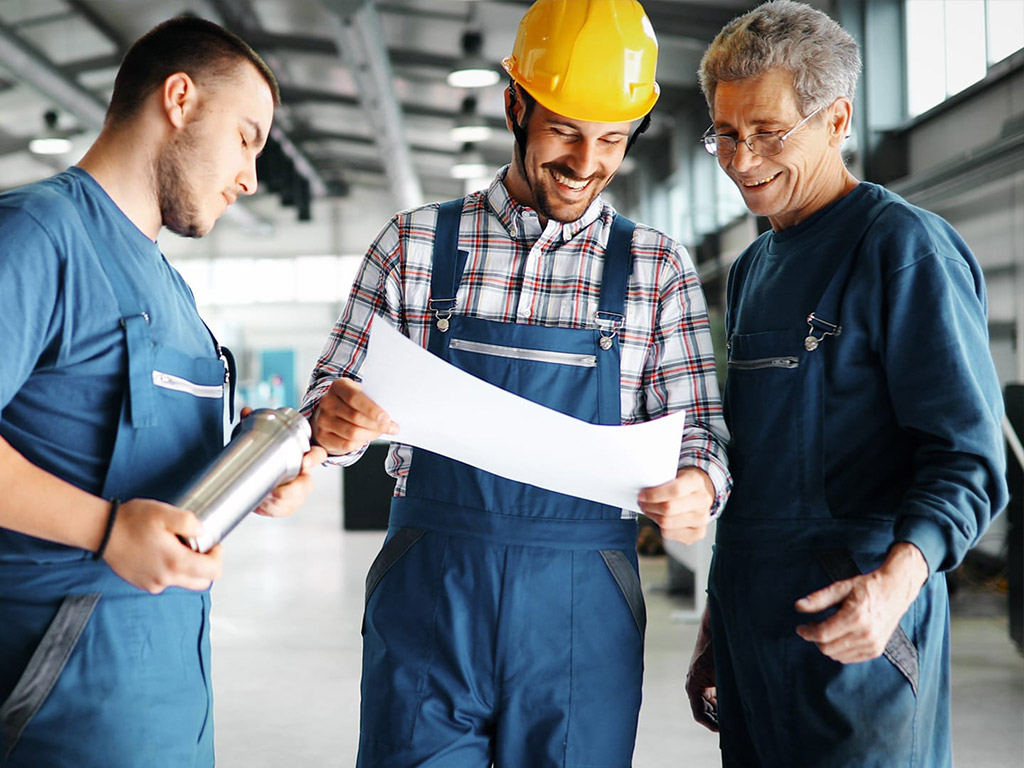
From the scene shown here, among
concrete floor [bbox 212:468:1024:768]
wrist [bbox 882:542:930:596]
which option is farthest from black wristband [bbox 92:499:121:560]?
concrete floor [bbox 212:468:1024:768]

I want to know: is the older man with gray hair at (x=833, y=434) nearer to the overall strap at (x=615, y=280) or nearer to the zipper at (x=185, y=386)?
the overall strap at (x=615, y=280)

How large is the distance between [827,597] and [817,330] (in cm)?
48

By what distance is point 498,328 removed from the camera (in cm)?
162

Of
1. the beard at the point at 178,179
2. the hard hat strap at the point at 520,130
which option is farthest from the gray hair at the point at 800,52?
the beard at the point at 178,179

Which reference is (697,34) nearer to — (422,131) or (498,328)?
(422,131)

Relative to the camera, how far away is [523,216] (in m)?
1.72

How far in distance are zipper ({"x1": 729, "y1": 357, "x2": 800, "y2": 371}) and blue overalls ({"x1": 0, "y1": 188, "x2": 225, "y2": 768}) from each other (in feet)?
3.03

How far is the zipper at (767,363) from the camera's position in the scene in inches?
64.2

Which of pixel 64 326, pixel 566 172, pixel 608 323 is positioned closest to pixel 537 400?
pixel 608 323

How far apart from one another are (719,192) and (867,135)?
4276 mm

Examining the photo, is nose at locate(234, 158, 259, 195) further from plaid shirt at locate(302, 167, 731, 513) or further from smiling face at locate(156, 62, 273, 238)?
plaid shirt at locate(302, 167, 731, 513)

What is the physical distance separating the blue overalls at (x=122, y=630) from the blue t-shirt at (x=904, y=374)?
0.94m

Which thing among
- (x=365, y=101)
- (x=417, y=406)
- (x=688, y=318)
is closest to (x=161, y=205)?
(x=417, y=406)

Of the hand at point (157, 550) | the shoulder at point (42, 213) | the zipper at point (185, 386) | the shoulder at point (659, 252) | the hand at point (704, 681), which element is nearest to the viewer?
the hand at point (157, 550)
